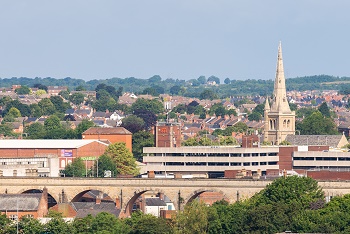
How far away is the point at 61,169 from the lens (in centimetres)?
13775

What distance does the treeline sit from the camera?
8381 cm

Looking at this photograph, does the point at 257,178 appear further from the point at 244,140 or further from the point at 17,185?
the point at 244,140

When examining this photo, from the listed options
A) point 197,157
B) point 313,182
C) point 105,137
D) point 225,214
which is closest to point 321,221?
point 225,214

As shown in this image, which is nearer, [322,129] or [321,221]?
[321,221]

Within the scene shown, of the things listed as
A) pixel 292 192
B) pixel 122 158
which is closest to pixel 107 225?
pixel 292 192

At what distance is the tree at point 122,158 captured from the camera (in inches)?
5586

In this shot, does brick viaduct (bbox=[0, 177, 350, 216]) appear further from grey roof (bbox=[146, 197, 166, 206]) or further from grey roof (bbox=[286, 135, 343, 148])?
grey roof (bbox=[286, 135, 343, 148])

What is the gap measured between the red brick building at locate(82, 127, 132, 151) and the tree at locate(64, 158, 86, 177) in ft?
54.1

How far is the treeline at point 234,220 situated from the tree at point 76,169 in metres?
38.5

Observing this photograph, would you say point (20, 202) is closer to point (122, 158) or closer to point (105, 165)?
point (105, 165)

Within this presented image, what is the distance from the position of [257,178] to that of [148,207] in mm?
8348

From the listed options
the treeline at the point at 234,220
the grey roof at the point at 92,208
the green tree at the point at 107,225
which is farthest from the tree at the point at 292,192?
the grey roof at the point at 92,208

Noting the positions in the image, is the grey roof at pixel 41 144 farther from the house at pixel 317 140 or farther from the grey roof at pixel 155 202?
the grey roof at pixel 155 202

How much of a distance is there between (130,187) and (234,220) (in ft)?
76.6
